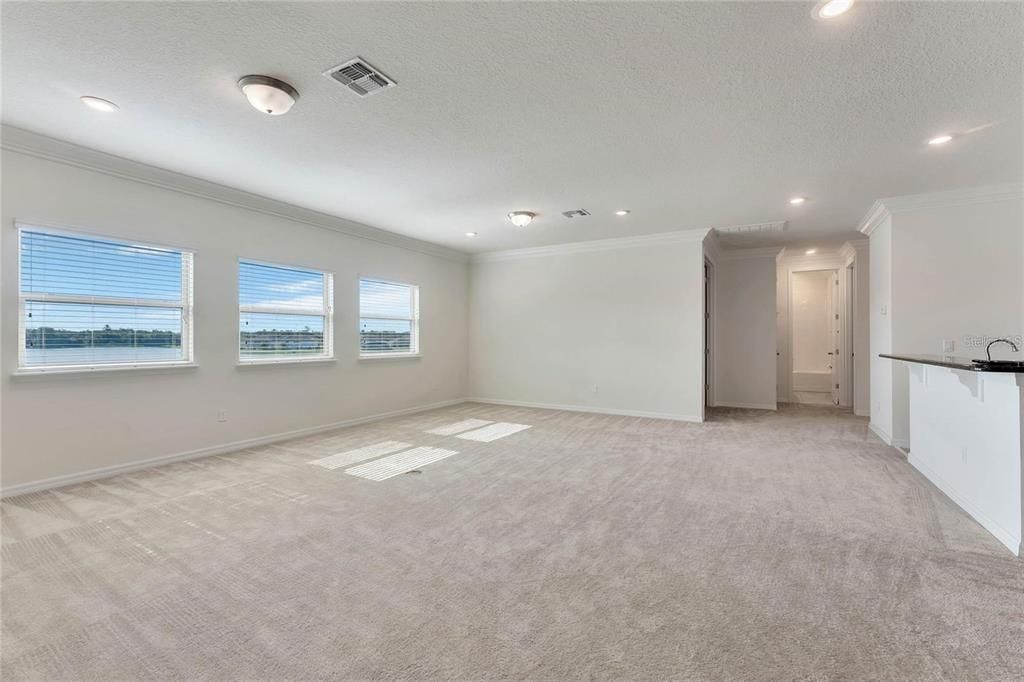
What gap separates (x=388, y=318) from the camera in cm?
641

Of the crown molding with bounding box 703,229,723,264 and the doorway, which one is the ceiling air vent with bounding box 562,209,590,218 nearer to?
the crown molding with bounding box 703,229,723,264

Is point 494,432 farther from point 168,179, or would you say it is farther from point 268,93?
point 168,179

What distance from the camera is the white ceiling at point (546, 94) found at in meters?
2.02

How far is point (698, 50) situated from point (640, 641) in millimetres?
2743

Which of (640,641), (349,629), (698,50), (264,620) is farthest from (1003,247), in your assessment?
(264,620)

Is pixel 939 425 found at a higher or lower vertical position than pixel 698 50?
lower

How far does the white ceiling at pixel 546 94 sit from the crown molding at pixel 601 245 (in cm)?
163

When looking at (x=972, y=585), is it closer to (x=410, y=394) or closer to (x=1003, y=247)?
(x=1003, y=247)

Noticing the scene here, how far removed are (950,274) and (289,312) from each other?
712cm

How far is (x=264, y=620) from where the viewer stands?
1813 mm

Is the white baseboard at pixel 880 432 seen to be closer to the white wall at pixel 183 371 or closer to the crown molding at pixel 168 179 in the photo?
the white wall at pixel 183 371

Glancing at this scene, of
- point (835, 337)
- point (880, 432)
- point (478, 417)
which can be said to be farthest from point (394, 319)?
point (835, 337)

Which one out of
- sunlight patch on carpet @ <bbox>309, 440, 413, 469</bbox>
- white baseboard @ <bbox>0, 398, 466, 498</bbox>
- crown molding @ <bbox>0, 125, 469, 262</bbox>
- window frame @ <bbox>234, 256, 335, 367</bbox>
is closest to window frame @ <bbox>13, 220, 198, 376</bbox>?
window frame @ <bbox>234, 256, 335, 367</bbox>

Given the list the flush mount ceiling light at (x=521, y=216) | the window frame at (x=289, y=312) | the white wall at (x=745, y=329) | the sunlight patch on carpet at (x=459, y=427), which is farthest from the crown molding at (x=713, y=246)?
the window frame at (x=289, y=312)
